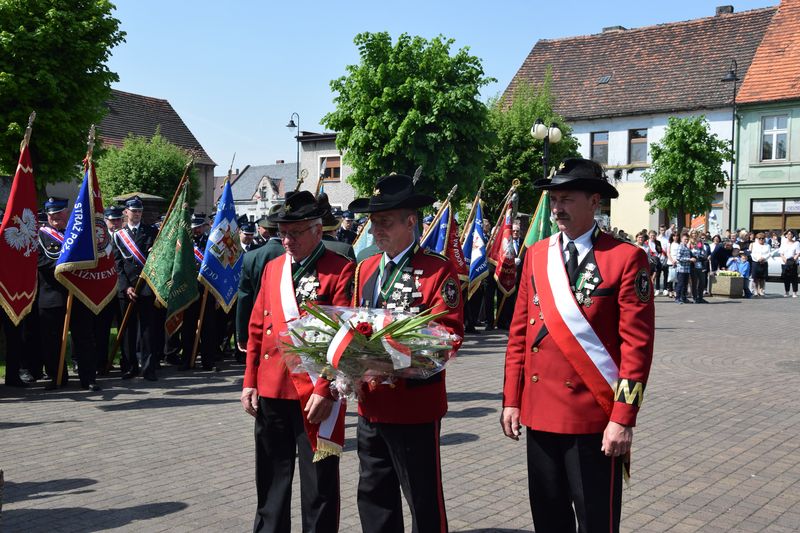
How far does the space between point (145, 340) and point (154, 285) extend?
744mm

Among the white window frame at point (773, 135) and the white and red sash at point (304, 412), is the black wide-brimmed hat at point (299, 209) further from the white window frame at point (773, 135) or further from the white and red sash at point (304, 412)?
the white window frame at point (773, 135)

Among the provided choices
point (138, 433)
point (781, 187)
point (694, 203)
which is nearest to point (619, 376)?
point (138, 433)

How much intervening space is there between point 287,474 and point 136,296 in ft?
22.8

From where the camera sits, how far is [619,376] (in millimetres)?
3812

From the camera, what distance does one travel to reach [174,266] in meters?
11.2

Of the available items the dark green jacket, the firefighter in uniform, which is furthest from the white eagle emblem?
the dark green jacket

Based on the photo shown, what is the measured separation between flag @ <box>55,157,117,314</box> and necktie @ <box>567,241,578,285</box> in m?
7.22

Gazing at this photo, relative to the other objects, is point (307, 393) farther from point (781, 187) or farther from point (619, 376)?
point (781, 187)

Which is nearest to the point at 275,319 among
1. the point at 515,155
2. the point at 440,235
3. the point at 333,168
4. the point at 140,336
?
the point at 140,336

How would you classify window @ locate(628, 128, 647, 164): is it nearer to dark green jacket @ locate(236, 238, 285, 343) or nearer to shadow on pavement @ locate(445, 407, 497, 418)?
shadow on pavement @ locate(445, 407, 497, 418)

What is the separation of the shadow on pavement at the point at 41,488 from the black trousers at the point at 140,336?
4.38 metres

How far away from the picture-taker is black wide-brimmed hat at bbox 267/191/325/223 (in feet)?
15.3

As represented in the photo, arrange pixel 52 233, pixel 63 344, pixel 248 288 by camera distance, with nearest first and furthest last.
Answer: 1. pixel 248 288
2. pixel 63 344
3. pixel 52 233

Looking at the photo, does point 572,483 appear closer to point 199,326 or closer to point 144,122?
point 199,326
